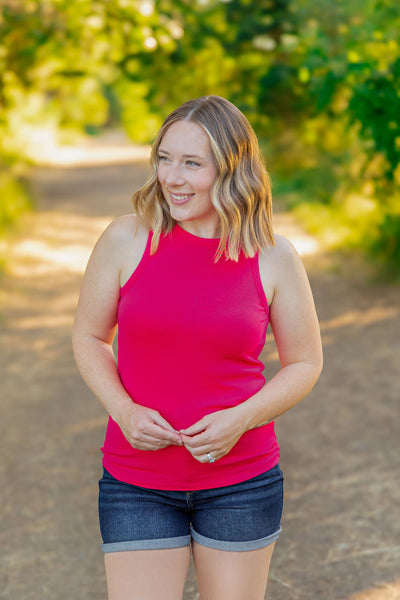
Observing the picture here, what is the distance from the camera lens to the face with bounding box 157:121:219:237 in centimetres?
185

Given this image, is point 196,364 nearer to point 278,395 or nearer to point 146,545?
point 278,395

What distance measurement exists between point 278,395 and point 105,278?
1.83ft

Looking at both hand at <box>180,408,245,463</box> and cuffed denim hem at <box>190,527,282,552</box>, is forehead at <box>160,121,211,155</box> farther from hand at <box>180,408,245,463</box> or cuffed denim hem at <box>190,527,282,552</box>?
cuffed denim hem at <box>190,527,282,552</box>

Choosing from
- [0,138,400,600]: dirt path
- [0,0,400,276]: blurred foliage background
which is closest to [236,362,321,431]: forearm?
[0,138,400,600]: dirt path

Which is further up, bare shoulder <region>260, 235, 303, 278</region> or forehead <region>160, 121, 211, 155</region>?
forehead <region>160, 121, 211, 155</region>

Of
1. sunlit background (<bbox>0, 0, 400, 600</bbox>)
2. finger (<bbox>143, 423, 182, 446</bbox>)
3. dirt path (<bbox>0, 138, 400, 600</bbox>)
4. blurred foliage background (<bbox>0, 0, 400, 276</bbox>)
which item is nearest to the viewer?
finger (<bbox>143, 423, 182, 446</bbox>)

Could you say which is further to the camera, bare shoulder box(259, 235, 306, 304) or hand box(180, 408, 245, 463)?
bare shoulder box(259, 235, 306, 304)

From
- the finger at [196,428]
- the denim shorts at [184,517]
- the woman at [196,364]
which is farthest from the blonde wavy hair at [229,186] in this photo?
the denim shorts at [184,517]

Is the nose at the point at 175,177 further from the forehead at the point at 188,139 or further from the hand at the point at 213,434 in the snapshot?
the hand at the point at 213,434

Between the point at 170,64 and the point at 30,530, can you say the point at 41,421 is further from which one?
the point at 170,64

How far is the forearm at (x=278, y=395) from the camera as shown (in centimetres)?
187

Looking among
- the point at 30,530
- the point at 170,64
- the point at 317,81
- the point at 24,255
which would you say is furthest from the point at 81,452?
the point at 24,255

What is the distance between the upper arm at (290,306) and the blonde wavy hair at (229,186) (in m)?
0.06

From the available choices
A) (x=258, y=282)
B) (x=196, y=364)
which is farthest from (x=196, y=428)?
(x=258, y=282)
